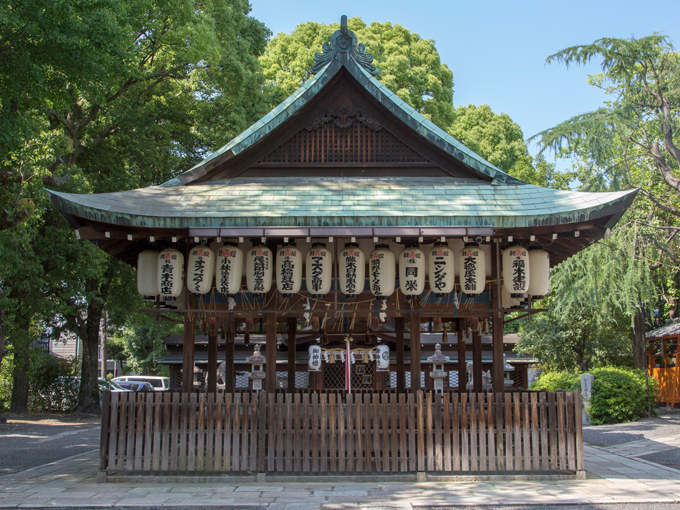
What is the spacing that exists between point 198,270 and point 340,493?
4069 millimetres

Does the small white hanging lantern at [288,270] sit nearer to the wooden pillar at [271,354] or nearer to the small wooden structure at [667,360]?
the wooden pillar at [271,354]

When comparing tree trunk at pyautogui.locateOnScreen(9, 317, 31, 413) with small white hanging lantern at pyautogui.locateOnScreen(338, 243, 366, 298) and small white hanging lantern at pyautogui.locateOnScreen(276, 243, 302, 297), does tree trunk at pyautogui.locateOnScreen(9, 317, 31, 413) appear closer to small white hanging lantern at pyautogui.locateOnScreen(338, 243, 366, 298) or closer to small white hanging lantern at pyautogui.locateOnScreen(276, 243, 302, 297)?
small white hanging lantern at pyautogui.locateOnScreen(276, 243, 302, 297)

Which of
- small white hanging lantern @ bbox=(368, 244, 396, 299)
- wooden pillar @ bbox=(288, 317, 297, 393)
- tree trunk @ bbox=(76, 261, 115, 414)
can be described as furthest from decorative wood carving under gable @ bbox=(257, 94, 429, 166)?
tree trunk @ bbox=(76, 261, 115, 414)

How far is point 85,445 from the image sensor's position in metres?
14.6

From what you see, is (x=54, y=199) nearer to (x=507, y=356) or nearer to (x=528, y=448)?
(x=528, y=448)

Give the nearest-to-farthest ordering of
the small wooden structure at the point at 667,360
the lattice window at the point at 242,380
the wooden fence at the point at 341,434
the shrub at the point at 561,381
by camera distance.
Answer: the wooden fence at the point at 341,434 → the shrub at the point at 561,381 → the small wooden structure at the point at 667,360 → the lattice window at the point at 242,380

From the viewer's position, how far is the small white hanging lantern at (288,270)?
9.38 metres

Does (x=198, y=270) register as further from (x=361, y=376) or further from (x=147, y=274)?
A: (x=361, y=376)

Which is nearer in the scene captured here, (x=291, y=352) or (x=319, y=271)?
(x=319, y=271)

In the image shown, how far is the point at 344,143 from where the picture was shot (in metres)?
10.9

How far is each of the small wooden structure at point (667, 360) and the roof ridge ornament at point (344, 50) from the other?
18.9 m

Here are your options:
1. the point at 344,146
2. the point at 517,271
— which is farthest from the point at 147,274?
the point at 517,271

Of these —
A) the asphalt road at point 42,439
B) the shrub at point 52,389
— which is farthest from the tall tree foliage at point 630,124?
the shrub at point 52,389

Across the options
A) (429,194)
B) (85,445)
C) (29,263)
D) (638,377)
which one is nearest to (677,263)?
(638,377)
